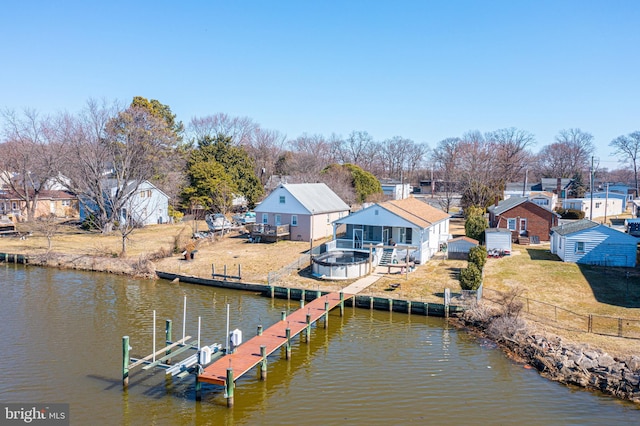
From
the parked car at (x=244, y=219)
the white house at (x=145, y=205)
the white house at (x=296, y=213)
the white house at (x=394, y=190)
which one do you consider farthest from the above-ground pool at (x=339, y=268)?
the white house at (x=394, y=190)

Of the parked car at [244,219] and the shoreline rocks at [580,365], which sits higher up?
the parked car at [244,219]

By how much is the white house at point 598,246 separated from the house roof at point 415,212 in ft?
31.2

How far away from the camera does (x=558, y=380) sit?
18.7 meters

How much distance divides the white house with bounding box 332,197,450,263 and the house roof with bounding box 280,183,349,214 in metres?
7.34

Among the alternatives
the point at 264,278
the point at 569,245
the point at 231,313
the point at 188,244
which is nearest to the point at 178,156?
the point at 188,244

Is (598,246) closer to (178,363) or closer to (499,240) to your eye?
(499,240)

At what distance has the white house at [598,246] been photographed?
3475 cm

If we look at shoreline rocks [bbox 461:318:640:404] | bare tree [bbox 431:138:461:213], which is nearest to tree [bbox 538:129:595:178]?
bare tree [bbox 431:138:461:213]

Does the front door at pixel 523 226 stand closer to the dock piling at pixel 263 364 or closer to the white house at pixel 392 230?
the white house at pixel 392 230

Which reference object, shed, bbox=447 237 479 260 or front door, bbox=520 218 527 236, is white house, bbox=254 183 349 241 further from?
front door, bbox=520 218 527 236

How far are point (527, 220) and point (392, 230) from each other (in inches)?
616

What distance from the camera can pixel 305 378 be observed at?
19.2m

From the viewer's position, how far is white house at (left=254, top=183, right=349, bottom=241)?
150 ft

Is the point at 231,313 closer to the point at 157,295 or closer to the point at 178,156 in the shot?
→ the point at 157,295
